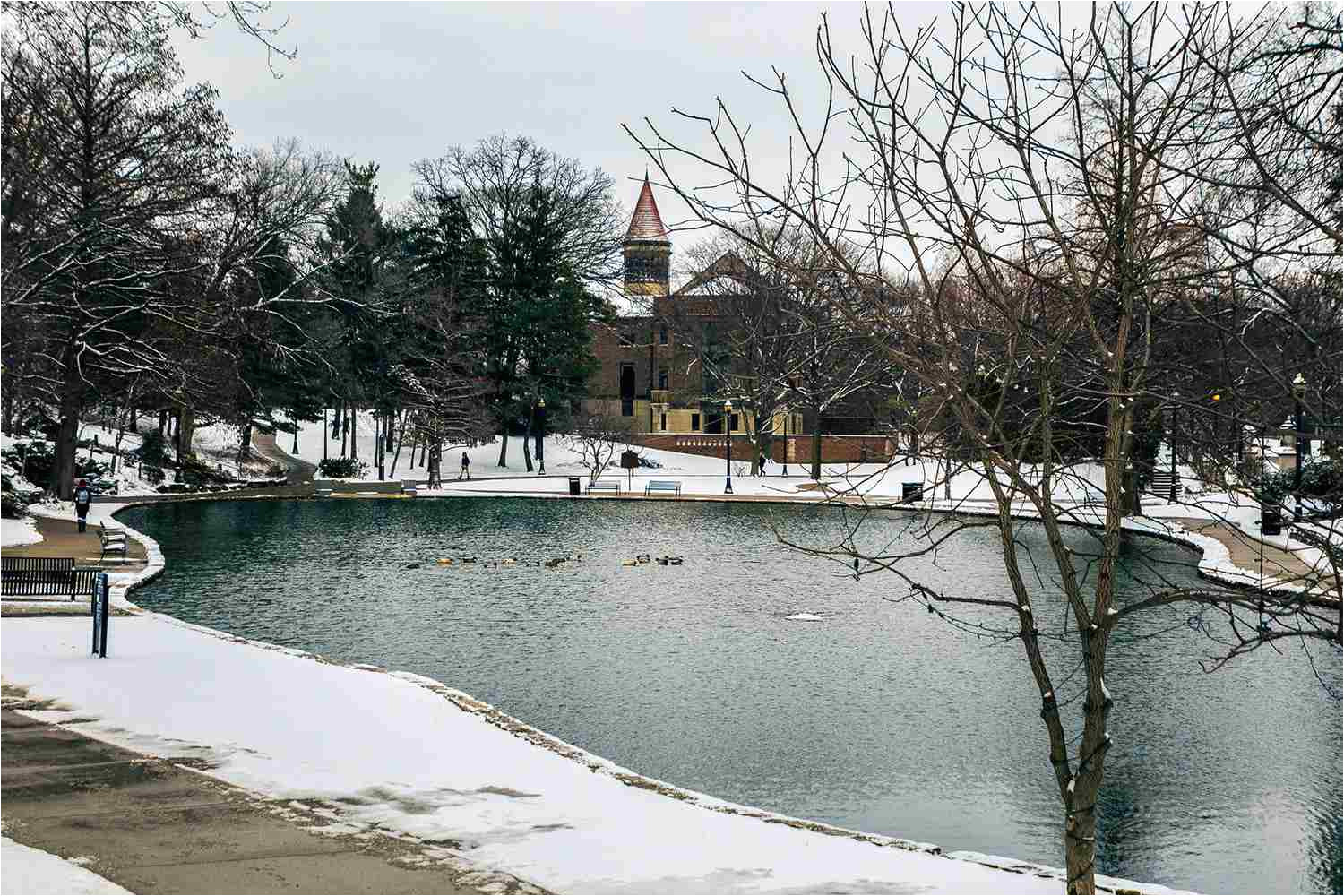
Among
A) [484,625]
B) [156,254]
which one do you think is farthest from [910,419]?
[156,254]

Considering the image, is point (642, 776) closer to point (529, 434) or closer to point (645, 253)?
point (529, 434)

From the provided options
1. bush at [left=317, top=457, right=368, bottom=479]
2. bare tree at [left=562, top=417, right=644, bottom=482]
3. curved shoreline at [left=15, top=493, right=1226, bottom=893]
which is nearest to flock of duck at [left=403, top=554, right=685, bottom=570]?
curved shoreline at [left=15, top=493, right=1226, bottom=893]

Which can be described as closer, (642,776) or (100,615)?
(642,776)

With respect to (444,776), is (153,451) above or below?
above

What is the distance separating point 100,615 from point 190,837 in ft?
26.6

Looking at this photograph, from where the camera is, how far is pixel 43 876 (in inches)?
316

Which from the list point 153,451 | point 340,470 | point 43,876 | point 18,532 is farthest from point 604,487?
point 43,876

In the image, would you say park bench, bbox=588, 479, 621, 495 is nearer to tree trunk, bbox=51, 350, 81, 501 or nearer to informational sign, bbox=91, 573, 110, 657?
tree trunk, bbox=51, 350, 81, 501

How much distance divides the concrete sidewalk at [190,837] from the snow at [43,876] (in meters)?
0.18

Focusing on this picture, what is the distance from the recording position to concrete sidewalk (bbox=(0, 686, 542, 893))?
8.40m

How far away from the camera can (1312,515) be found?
22.5 feet

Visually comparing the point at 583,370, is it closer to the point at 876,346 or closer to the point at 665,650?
the point at 665,650

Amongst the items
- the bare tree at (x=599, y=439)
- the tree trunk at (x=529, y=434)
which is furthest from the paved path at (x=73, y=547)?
Answer: the tree trunk at (x=529, y=434)

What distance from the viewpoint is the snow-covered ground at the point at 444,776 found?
921 cm
